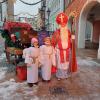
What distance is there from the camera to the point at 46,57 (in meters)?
→ 5.46

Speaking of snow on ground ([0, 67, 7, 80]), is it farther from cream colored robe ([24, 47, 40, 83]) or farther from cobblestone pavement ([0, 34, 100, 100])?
cream colored robe ([24, 47, 40, 83])

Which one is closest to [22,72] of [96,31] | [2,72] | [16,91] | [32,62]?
[32,62]

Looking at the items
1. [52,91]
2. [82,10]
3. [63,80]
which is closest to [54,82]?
[63,80]

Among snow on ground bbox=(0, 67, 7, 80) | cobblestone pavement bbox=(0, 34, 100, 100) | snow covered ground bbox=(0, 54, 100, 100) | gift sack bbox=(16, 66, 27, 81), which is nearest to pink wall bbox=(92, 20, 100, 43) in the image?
cobblestone pavement bbox=(0, 34, 100, 100)

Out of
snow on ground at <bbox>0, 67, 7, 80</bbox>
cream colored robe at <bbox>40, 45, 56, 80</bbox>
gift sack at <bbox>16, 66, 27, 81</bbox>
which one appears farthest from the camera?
snow on ground at <bbox>0, 67, 7, 80</bbox>

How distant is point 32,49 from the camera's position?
16.9 feet

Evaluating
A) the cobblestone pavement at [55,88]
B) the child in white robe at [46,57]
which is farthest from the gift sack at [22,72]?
the child in white robe at [46,57]

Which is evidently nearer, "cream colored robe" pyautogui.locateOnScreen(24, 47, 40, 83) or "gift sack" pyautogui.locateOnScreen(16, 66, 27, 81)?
"cream colored robe" pyautogui.locateOnScreen(24, 47, 40, 83)

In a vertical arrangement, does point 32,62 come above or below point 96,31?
below

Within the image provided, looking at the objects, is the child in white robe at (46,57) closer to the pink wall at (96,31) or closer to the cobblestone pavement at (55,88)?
the cobblestone pavement at (55,88)

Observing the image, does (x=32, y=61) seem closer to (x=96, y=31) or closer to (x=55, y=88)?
(x=55, y=88)

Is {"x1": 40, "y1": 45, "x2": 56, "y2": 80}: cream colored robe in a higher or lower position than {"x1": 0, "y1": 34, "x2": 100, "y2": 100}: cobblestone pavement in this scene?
higher

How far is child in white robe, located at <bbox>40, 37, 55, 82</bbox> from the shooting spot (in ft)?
17.8

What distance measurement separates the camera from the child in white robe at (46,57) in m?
5.41
